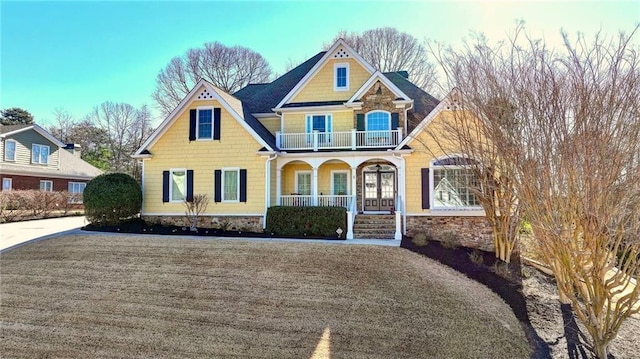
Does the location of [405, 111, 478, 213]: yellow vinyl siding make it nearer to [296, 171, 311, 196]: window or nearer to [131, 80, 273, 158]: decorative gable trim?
[296, 171, 311, 196]: window

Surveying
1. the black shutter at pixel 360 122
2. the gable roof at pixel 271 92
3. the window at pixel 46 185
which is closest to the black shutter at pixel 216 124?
the gable roof at pixel 271 92

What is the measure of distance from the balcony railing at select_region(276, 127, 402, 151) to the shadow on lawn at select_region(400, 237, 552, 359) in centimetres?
485

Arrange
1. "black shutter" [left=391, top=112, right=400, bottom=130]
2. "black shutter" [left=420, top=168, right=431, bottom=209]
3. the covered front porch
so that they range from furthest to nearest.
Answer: the covered front porch, "black shutter" [left=391, top=112, right=400, bottom=130], "black shutter" [left=420, top=168, right=431, bottom=209]

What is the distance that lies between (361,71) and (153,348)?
14557 millimetres

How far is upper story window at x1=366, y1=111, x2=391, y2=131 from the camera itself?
54.0ft

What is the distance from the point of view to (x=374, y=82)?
16.3m

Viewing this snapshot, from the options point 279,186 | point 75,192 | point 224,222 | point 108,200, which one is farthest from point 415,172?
point 75,192

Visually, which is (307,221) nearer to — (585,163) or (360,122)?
(360,122)

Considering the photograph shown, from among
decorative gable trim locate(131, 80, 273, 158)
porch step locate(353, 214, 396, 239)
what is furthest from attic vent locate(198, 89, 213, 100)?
porch step locate(353, 214, 396, 239)

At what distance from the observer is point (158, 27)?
12977mm

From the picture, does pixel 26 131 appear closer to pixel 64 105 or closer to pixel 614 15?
pixel 64 105

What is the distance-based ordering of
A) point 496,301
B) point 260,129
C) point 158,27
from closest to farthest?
1. point 496,301
2. point 158,27
3. point 260,129

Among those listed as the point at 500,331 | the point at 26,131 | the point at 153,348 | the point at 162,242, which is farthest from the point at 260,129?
the point at 26,131

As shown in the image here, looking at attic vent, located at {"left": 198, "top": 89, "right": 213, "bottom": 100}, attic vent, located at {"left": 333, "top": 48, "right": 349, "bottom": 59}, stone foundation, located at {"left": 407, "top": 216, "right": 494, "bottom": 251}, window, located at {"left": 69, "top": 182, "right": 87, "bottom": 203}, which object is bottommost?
stone foundation, located at {"left": 407, "top": 216, "right": 494, "bottom": 251}
